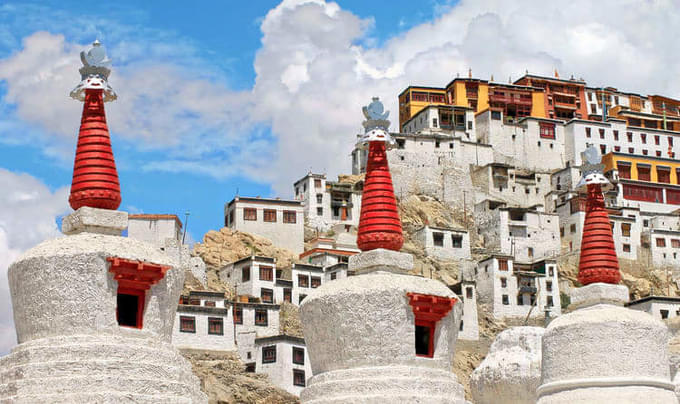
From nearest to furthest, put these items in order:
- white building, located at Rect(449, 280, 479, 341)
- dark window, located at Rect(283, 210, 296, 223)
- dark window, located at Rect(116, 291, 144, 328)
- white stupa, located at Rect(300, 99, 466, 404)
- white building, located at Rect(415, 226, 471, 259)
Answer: dark window, located at Rect(116, 291, 144, 328) → white stupa, located at Rect(300, 99, 466, 404) → white building, located at Rect(449, 280, 479, 341) → dark window, located at Rect(283, 210, 296, 223) → white building, located at Rect(415, 226, 471, 259)

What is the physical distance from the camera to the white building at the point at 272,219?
241 ft

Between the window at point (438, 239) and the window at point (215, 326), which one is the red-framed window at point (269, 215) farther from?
the window at point (215, 326)

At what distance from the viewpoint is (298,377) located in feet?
175

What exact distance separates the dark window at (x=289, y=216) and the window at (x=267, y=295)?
12.1 metres

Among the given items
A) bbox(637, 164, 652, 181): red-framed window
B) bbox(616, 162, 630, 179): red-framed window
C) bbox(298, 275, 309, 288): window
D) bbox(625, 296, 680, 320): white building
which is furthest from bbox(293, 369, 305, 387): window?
bbox(637, 164, 652, 181): red-framed window

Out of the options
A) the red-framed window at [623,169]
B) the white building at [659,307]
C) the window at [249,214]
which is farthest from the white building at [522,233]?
the window at [249,214]

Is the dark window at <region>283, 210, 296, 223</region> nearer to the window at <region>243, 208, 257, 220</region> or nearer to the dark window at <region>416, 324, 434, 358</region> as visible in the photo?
the window at <region>243, 208, 257, 220</region>

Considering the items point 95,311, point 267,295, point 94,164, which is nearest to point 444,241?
point 267,295

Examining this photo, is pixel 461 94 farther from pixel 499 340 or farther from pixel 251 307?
pixel 499 340

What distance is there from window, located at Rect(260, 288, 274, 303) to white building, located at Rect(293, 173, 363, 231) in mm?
16032

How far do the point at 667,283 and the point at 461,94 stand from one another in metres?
25.1

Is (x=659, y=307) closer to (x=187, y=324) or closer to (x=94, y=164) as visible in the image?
(x=187, y=324)

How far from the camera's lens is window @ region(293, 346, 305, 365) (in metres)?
53.6

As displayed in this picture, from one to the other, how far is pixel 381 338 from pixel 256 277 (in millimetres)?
42838
